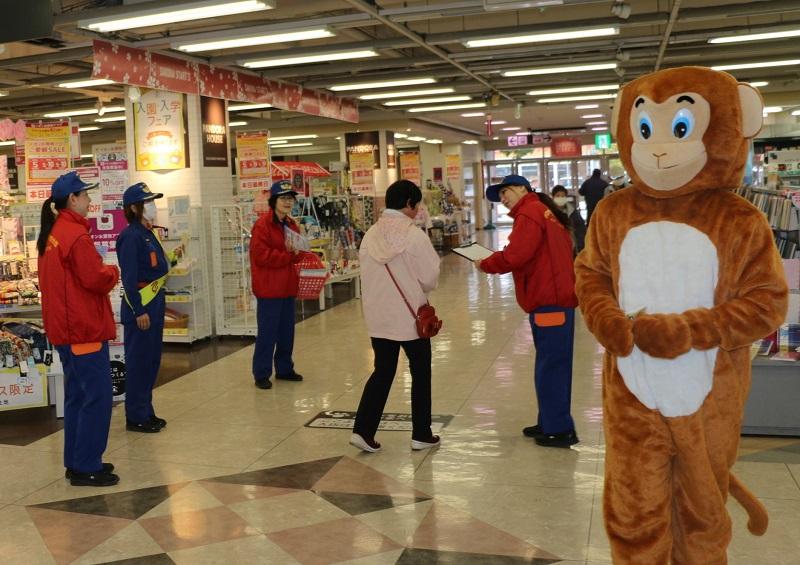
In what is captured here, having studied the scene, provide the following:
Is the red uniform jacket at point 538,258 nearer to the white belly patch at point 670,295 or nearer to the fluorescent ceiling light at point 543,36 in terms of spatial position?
the white belly patch at point 670,295

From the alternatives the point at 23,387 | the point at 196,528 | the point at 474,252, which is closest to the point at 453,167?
the point at 23,387

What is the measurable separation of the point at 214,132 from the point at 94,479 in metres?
6.32

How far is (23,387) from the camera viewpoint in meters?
6.20

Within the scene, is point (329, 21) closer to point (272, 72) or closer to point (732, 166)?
point (272, 72)

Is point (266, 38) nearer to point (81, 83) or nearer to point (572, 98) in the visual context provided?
point (81, 83)

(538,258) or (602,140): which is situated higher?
(602,140)

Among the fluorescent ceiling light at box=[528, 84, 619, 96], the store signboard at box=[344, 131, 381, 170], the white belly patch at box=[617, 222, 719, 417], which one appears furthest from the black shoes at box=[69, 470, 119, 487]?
the store signboard at box=[344, 131, 381, 170]

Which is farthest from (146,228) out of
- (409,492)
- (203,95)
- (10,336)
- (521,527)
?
(203,95)

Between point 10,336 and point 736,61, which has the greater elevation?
point 736,61

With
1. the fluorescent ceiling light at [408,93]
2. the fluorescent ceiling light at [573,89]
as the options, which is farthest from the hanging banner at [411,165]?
the fluorescent ceiling light at [408,93]

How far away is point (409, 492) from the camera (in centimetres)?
437

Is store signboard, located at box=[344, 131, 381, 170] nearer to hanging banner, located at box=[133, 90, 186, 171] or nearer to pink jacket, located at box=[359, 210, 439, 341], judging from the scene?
hanging banner, located at box=[133, 90, 186, 171]

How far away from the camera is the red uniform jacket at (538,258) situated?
4.73 meters

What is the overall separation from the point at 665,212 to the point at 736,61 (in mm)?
10418
